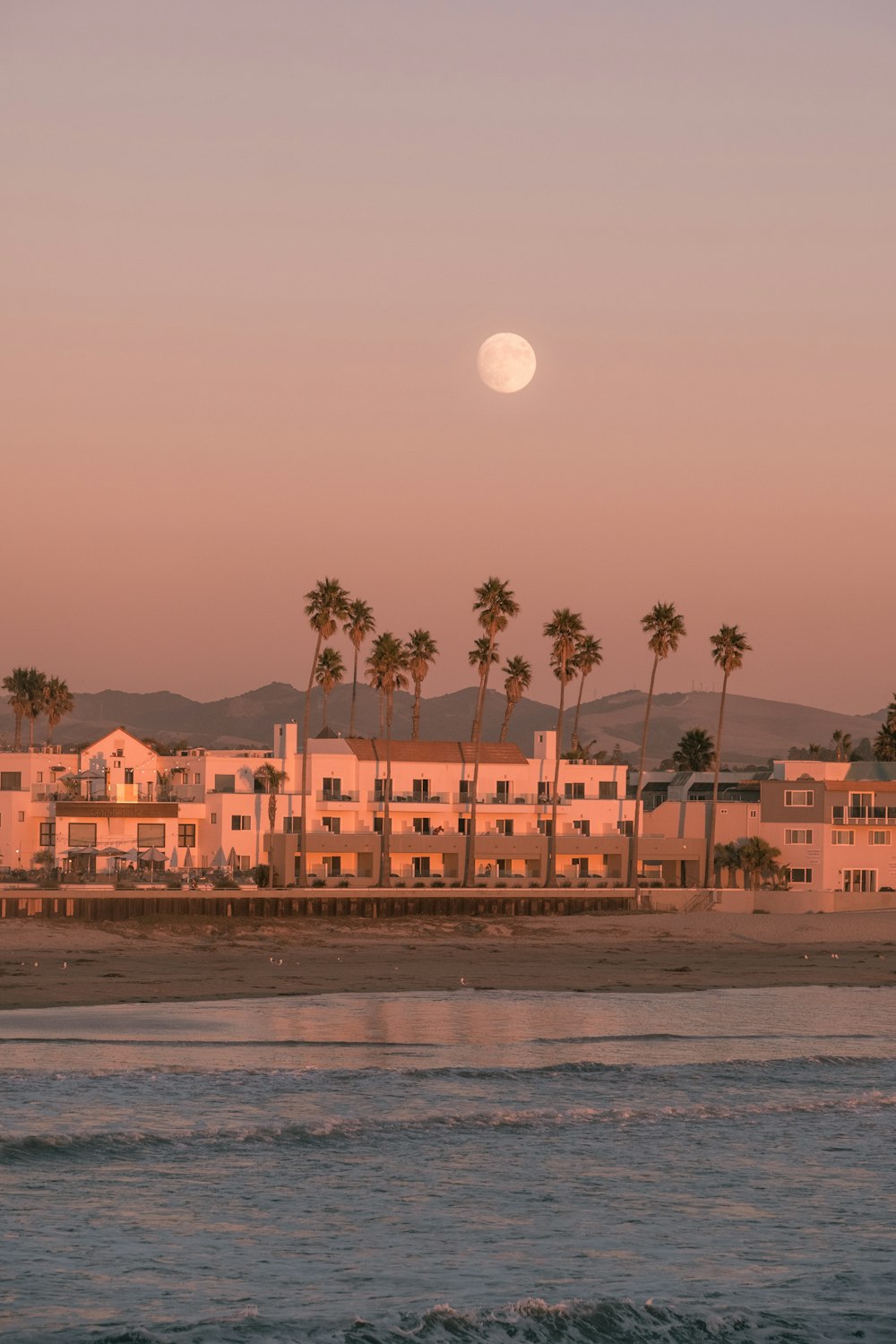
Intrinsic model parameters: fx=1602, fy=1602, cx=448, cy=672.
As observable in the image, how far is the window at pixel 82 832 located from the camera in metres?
86.2

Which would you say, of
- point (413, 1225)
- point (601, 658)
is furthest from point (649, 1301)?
point (601, 658)

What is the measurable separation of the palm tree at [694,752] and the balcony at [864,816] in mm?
34513

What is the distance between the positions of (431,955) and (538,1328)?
145 feet

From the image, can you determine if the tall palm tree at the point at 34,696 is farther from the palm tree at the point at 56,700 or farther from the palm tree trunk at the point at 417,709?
the palm tree trunk at the point at 417,709

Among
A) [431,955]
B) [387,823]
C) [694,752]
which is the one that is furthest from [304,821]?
[694,752]

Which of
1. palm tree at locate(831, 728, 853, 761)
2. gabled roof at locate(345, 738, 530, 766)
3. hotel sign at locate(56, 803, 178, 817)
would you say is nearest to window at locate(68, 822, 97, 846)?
hotel sign at locate(56, 803, 178, 817)

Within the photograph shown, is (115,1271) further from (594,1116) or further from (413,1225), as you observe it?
(594,1116)

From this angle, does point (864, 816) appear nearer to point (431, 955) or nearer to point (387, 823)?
point (387, 823)

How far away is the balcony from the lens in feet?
309

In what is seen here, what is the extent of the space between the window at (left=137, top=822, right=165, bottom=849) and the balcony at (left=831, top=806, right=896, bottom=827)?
3879 centimetres

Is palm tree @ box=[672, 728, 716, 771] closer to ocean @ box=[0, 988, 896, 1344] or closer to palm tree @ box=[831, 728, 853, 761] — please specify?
palm tree @ box=[831, 728, 853, 761]

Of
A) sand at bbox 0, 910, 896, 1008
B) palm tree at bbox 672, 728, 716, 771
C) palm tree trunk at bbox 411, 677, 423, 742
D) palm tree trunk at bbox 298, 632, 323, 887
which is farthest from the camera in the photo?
palm tree at bbox 672, 728, 716, 771

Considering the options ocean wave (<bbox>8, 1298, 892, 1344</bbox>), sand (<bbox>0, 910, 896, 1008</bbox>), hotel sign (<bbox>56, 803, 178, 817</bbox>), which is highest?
hotel sign (<bbox>56, 803, 178, 817</bbox>)

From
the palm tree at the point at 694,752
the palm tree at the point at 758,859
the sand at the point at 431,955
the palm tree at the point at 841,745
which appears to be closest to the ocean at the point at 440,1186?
the sand at the point at 431,955
